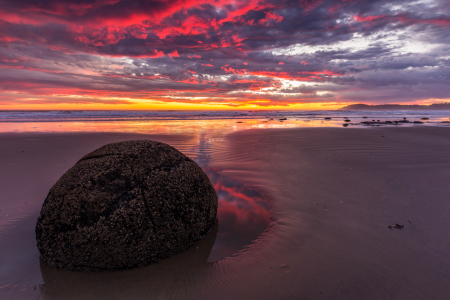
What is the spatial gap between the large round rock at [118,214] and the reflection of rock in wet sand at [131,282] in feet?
0.28

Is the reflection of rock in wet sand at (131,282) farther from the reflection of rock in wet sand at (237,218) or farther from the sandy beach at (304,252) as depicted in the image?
the reflection of rock in wet sand at (237,218)

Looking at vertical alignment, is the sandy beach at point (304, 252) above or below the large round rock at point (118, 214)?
below

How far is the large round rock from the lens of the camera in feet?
7.72

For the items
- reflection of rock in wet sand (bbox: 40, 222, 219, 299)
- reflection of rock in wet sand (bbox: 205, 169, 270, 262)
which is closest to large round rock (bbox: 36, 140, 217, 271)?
reflection of rock in wet sand (bbox: 40, 222, 219, 299)

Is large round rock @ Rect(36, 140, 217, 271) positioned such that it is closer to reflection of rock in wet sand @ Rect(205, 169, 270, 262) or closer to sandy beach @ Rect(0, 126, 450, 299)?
sandy beach @ Rect(0, 126, 450, 299)

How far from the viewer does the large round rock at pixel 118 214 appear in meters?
2.35

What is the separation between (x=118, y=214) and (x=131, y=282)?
73 centimetres

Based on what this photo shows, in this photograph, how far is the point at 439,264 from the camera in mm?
2547

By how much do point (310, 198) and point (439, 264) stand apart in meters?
2.00

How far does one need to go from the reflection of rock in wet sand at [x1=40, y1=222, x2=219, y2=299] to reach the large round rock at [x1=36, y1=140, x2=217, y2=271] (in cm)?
9

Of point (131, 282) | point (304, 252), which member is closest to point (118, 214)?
point (131, 282)

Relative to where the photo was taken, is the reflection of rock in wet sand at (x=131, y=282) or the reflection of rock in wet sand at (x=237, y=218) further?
the reflection of rock in wet sand at (x=237, y=218)

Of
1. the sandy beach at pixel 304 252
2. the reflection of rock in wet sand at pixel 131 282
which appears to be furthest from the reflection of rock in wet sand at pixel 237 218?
the reflection of rock in wet sand at pixel 131 282

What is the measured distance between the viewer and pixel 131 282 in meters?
2.33
